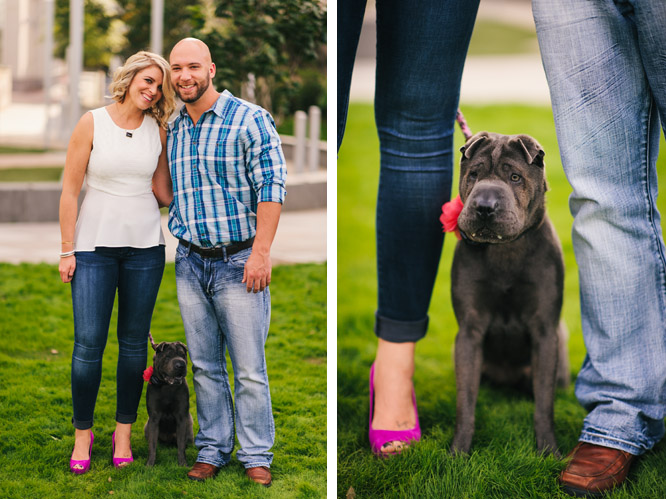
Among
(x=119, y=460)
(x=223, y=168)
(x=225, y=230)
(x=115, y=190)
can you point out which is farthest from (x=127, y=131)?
(x=119, y=460)

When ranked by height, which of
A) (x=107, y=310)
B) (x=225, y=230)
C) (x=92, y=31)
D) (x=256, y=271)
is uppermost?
(x=92, y=31)

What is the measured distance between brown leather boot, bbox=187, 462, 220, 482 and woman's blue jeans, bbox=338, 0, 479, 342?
0.83 metres

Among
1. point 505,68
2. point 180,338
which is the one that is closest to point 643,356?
point 180,338

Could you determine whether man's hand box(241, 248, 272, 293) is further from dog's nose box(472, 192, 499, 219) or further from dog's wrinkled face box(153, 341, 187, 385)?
dog's nose box(472, 192, 499, 219)

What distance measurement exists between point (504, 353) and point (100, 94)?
1425 cm

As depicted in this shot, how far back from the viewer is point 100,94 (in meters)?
15.7

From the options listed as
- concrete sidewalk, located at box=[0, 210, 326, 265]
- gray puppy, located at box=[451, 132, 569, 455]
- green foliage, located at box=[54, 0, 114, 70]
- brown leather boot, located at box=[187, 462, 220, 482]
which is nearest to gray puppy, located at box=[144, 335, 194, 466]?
brown leather boot, located at box=[187, 462, 220, 482]

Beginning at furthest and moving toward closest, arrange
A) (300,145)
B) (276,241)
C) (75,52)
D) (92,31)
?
(92,31), (75,52), (300,145), (276,241)

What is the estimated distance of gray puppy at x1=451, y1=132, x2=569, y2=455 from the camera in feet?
8.49

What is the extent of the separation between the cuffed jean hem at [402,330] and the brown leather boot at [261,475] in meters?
0.70

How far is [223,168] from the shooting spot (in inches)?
98.1

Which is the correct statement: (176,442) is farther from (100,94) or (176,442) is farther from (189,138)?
(100,94)

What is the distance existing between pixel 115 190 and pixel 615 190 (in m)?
1.66

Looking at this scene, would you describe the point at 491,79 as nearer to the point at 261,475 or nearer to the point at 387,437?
the point at 387,437
